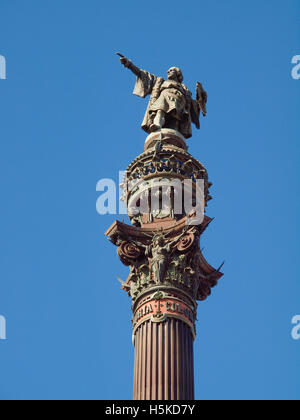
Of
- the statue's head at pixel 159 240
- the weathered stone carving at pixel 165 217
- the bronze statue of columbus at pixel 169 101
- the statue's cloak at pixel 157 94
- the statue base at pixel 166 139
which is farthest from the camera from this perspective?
the statue's cloak at pixel 157 94

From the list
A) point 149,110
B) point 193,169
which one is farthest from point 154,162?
point 149,110

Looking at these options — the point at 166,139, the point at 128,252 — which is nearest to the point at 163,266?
the point at 128,252

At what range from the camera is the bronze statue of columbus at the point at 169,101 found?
37.7 m

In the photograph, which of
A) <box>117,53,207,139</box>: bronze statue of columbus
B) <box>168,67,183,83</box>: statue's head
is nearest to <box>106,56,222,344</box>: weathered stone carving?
<box>117,53,207,139</box>: bronze statue of columbus

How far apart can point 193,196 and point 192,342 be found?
5997 mm

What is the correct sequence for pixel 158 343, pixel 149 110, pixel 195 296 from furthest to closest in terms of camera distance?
pixel 149 110 → pixel 195 296 → pixel 158 343

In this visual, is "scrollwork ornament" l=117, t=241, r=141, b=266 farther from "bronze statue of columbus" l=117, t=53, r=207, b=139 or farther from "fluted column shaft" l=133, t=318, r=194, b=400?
"bronze statue of columbus" l=117, t=53, r=207, b=139

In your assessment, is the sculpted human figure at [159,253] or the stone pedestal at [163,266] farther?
the sculpted human figure at [159,253]

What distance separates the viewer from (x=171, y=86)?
1519 inches

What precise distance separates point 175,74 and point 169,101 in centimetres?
198

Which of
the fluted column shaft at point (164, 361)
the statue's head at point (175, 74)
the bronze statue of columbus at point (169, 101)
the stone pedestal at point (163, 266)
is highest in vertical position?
the statue's head at point (175, 74)

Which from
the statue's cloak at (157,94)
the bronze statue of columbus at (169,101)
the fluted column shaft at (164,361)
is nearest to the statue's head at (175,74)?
the bronze statue of columbus at (169,101)

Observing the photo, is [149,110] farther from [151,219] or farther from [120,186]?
[151,219]

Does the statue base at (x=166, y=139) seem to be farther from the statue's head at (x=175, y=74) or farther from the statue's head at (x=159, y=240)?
the statue's head at (x=159, y=240)
